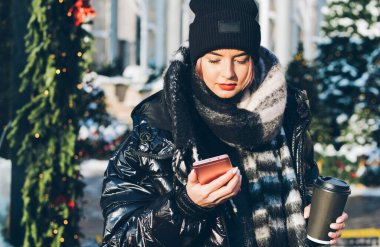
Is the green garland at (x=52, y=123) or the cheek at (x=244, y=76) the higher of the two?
the cheek at (x=244, y=76)

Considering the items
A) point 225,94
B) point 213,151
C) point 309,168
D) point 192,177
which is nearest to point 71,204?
point 309,168

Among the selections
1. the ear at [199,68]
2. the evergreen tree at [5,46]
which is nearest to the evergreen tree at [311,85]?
the evergreen tree at [5,46]

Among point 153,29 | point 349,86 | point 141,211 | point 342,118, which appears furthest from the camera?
point 153,29

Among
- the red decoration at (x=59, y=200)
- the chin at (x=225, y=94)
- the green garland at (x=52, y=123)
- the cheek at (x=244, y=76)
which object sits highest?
Result: the cheek at (x=244, y=76)

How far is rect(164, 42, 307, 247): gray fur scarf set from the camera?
266 centimetres

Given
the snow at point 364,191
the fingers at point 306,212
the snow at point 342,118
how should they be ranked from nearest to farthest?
the fingers at point 306,212, the snow at point 364,191, the snow at point 342,118

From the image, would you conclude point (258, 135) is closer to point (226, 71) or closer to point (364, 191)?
point (226, 71)

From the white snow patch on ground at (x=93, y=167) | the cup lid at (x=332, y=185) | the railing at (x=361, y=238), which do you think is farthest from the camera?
the white snow patch on ground at (x=93, y=167)

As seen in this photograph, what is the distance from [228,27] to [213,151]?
0.44 metres

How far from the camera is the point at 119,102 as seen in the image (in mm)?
15789

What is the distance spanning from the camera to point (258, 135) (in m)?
2.72

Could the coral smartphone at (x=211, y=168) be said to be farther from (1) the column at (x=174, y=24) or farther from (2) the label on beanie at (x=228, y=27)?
(1) the column at (x=174, y=24)

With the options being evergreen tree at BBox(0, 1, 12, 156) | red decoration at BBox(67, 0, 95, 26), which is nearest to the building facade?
evergreen tree at BBox(0, 1, 12, 156)

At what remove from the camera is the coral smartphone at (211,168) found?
2.25m
